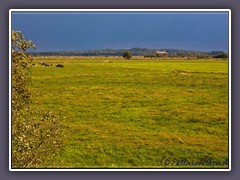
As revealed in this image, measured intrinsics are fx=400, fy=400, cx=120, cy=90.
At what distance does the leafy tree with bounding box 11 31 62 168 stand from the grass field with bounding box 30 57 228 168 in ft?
1.08

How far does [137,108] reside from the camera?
970cm

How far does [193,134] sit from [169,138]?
498 millimetres

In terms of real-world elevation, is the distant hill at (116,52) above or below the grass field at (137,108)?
above

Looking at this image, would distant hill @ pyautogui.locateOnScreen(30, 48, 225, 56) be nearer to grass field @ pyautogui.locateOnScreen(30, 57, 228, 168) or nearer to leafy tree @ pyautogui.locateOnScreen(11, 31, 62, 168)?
grass field @ pyautogui.locateOnScreen(30, 57, 228, 168)

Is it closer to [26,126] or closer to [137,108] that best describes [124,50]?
[26,126]

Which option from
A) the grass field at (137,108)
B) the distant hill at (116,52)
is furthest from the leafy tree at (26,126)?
the distant hill at (116,52)

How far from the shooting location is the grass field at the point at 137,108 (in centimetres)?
726

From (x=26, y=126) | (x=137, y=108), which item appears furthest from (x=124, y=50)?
(x=137, y=108)

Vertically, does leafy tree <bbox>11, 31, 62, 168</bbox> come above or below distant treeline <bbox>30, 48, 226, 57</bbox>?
below

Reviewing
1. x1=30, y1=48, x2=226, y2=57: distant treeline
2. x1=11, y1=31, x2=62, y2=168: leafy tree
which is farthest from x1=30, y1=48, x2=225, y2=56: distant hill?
x1=11, y1=31, x2=62, y2=168: leafy tree

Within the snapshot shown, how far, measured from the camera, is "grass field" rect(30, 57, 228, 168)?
23.8 feet

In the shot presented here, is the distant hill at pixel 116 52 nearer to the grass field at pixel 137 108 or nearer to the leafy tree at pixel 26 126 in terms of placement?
the grass field at pixel 137 108

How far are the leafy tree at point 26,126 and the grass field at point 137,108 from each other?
0.33 meters
